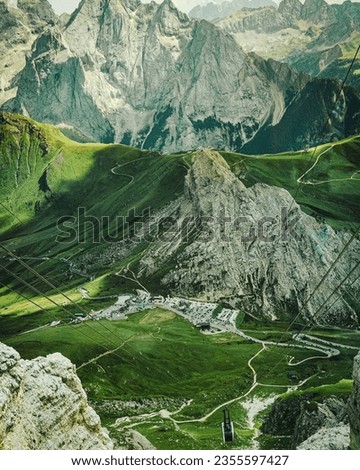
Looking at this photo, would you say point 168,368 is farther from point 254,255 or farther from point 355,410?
point 355,410

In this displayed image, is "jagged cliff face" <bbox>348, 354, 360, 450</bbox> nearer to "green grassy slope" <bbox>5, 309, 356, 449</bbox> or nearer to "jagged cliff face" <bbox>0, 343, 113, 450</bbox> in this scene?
"jagged cliff face" <bbox>0, 343, 113, 450</bbox>

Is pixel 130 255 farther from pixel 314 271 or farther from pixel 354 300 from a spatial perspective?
pixel 354 300

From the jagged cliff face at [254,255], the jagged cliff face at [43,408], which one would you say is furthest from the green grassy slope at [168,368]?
the jagged cliff face at [43,408]

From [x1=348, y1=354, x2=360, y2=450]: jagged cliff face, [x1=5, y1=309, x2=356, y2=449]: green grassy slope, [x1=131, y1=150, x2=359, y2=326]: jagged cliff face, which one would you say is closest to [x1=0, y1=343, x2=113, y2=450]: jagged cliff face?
[x1=348, y1=354, x2=360, y2=450]: jagged cliff face

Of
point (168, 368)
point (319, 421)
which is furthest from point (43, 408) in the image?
point (168, 368)

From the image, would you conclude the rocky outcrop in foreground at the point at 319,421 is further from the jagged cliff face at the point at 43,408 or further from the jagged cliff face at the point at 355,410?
the jagged cliff face at the point at 43,408
